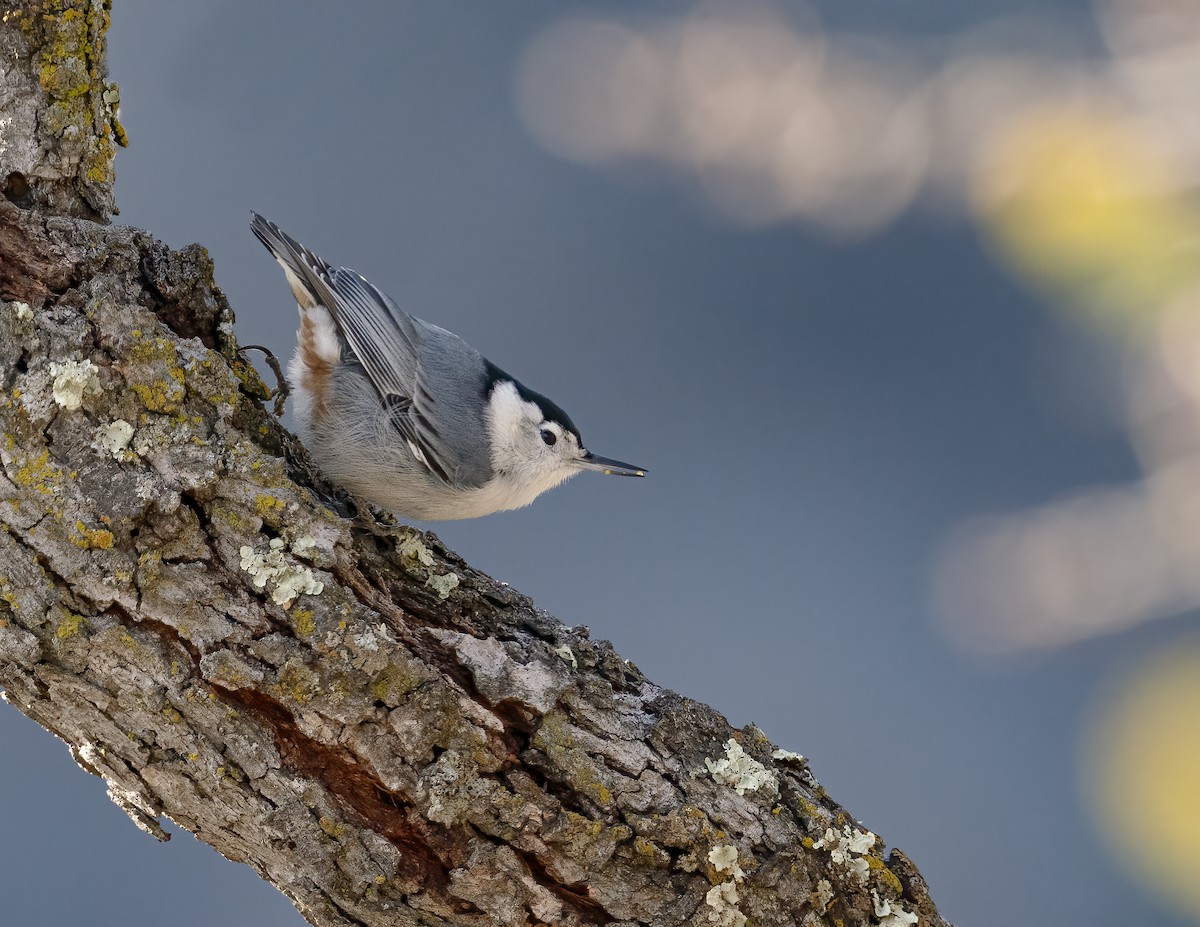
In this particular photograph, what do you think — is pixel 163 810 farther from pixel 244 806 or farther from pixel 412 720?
pixel 412 720

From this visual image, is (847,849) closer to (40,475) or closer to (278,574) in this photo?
(278,574)

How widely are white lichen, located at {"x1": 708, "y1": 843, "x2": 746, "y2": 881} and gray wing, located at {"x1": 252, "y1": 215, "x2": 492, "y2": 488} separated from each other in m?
0.79

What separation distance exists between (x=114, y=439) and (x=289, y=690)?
0.37 metres

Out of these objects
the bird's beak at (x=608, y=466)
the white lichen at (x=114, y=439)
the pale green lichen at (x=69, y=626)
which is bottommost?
the pale green lichen at (x=69, y=626)

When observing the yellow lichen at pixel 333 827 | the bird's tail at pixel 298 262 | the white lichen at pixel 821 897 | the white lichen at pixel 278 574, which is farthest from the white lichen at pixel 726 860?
the bird's tail at pixel 298 262

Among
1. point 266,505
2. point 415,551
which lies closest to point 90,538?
point 266,505

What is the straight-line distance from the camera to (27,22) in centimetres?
139

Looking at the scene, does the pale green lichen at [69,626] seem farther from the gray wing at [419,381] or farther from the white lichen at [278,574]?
the gray wing at [419,381]

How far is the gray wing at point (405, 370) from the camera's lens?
6.16 ft

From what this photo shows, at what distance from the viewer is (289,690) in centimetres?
130

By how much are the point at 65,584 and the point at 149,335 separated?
0.31 meters

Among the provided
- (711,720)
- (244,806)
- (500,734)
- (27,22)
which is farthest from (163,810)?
(27,22)

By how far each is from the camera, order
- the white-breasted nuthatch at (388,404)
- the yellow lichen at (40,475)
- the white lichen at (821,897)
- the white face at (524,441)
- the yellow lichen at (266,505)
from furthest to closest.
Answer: the white face at (524,441) → the white-breasted nuthatch at (388,404) → the white lichen at (821,897) → the yellow lichen at (266,505) → the yellow lichen at (40,475)

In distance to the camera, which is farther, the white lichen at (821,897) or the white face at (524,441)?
the white face at (524,441)
